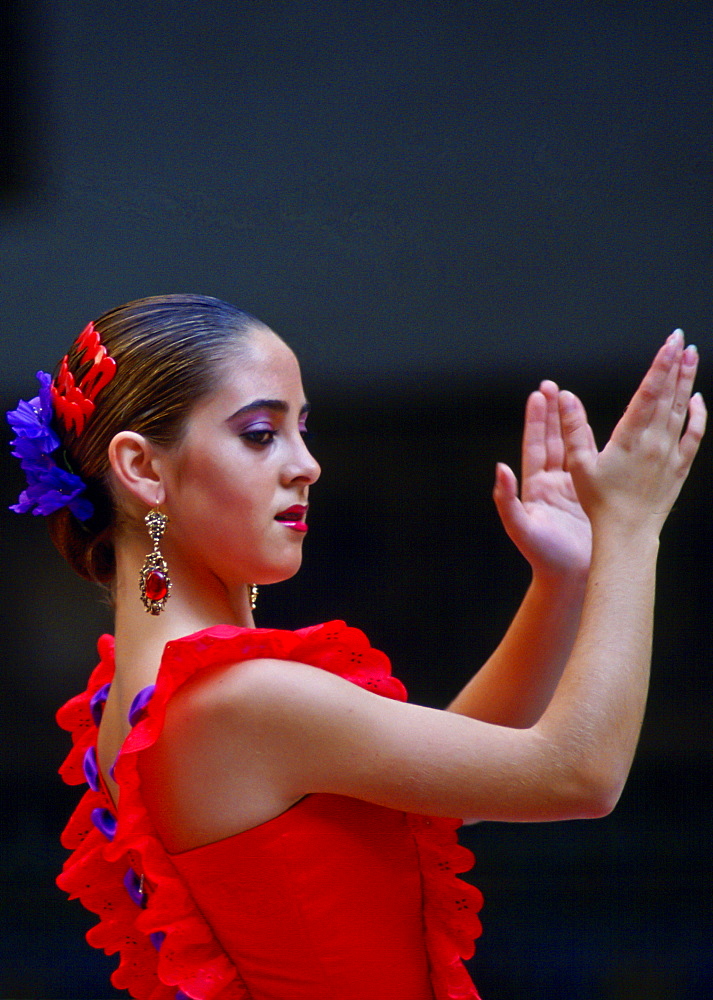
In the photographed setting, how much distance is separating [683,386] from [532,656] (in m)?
0.45

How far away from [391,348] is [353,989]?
1705 millimetres

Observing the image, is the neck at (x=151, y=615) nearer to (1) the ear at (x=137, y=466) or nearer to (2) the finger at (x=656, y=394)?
(1) the ear at (x=137, y=466)

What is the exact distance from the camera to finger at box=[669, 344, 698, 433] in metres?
1.11

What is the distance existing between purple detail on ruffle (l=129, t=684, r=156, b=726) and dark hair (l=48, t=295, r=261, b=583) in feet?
0.77

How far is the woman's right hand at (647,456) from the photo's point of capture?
1.11 meters

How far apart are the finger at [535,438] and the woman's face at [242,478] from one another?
337mm

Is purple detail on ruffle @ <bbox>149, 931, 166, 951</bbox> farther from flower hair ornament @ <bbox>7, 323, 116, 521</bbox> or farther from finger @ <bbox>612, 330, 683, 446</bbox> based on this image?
finger @ <bbox>612, 330, 683, 446</bbox>

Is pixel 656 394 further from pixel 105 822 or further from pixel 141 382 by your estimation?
pixel 105 822

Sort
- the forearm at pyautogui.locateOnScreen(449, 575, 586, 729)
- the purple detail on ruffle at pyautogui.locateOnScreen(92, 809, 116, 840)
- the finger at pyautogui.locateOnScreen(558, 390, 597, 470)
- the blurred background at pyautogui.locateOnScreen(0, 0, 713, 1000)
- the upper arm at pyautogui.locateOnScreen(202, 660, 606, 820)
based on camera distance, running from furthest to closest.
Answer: the blurred background at pyautogui.locateOnScreen(0, 0, 713, 1000) → the forearm at pyautogui.locateOnScreen(449, 575, 586, 729) → the purple detail on ruffle at pyautogui.locateOnScreen(92, 809, 116, 840) → the finger at pyautogui.locateOnScreen(558, 390, 597, 470) → the upper arm at pyautogui.locateOnScreen(202, 660, 606, 820)

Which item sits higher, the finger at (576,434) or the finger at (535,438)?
the finger at (576,434)

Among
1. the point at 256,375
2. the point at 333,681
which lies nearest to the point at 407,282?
the point at 256,375

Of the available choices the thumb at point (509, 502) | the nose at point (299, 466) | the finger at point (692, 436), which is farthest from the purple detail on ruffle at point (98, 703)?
the finger at point (692, 436)

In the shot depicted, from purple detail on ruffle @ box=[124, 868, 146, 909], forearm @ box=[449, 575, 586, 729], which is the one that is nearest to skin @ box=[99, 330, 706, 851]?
purple detail on ruffle @ box=[124, 868, 146, 909]

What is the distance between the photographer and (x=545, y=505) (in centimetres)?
140
